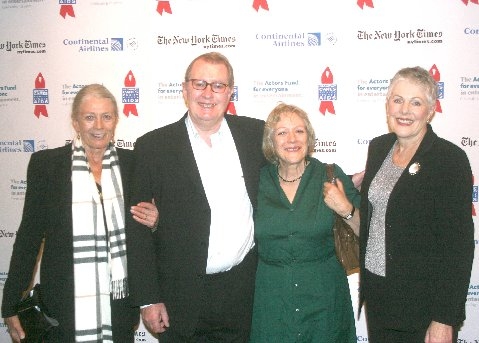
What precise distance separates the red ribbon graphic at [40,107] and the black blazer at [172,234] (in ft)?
6.50

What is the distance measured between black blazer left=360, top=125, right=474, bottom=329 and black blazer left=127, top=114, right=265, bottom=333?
Answer: 1037 mm

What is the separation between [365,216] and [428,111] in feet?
2.16

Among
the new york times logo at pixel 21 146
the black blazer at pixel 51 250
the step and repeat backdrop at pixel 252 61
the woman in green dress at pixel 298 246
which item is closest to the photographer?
the woman in green dress at pixel 298 246

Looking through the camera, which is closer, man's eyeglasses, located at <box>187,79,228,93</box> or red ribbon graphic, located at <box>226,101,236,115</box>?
man's eyeglasses, located at <box>187,79,228,93</box>

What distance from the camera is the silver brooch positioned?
2220 mm

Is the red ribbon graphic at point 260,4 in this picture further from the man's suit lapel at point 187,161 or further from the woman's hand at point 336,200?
the woman's hand at point 336,200

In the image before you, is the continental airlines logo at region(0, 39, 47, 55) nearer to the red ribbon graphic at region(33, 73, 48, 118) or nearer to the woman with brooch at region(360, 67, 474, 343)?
the red ribbon graphic at region(33, 73, 48, 118)

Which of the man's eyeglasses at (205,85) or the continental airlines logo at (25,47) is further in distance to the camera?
the continental airlines logo at (25,47)

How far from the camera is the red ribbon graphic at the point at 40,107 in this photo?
4141 mm

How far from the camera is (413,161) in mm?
2250

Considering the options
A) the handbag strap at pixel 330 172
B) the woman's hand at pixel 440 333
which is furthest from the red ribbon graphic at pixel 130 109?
the woman's hand at pixel 440 333

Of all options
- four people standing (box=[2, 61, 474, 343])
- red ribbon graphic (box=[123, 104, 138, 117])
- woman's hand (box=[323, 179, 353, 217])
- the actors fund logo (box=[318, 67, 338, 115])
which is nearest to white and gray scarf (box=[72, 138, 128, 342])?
four people standing (box=[2, 61, 474, 343])

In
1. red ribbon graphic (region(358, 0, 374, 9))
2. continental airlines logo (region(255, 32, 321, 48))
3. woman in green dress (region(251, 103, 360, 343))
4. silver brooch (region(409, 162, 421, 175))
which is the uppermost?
red ribbon graphic (region(358, 0, 374, 9))

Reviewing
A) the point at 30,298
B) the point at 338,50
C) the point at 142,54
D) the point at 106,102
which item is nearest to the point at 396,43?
the point at 338,50
